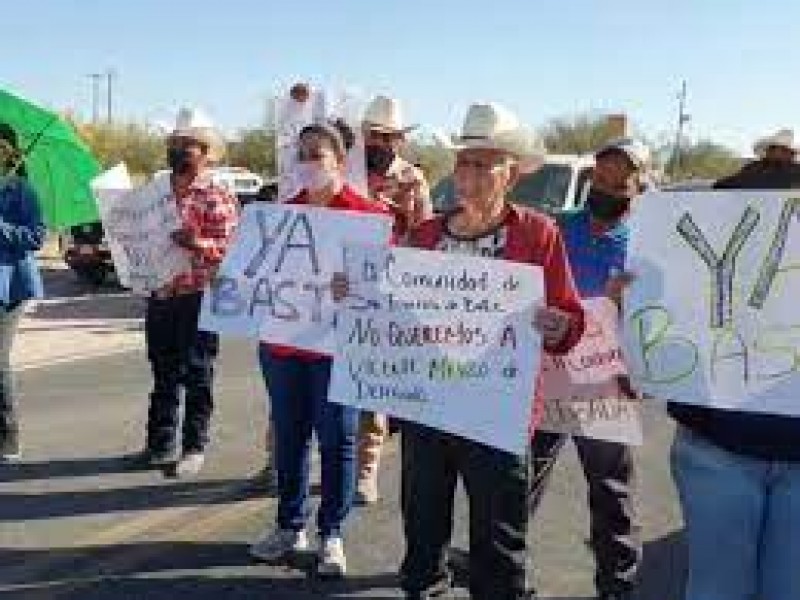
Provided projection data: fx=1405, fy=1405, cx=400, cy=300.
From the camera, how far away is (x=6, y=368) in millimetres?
7895

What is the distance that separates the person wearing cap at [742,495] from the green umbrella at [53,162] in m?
4.77

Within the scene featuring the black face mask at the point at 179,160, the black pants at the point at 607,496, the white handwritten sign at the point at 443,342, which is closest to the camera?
the white handwritten sign at the point at 443,342

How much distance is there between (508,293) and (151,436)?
3.96 m

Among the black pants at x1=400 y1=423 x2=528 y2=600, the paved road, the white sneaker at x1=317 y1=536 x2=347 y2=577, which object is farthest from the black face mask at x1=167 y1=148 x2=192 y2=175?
the black pants at x1=400 y1=423 x2=528 y2=600

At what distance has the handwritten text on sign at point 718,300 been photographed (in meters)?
3.96

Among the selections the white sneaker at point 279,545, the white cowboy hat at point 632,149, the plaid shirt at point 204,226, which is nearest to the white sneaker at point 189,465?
the plaid shirt at point 204,226

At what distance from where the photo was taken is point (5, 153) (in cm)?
771

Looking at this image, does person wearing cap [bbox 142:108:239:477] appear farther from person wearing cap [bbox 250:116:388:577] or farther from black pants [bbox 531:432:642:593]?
black pants [bbox 531:432:642:593]

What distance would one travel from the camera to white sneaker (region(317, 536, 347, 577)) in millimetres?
5918

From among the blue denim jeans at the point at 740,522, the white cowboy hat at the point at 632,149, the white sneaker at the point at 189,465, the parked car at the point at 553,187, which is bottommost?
the white sneaker at the point at 189,465

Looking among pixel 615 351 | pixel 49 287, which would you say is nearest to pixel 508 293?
pixel 615 351

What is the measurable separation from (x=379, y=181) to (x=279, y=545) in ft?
6.80

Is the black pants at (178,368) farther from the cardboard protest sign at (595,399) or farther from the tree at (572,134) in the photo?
the tree at (572,134)

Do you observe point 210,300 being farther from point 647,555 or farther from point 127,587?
point 647,555
